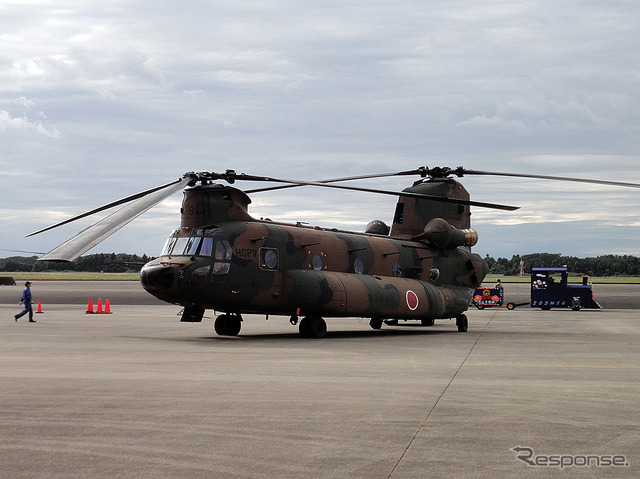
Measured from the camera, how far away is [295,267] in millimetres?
24781

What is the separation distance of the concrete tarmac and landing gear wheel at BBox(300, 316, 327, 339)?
3.94 metres

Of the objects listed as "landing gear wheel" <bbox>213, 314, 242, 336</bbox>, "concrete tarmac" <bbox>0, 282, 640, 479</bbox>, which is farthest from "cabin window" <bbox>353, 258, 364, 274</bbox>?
"concrete tarmac" <bbox>0, 282, 640, 479</bbox>

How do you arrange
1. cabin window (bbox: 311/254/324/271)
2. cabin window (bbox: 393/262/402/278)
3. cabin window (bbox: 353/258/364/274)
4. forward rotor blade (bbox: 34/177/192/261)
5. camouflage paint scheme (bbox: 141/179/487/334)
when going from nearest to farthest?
forward rotor blade (bbox: 34/177/192/261) → camouflage paint scheme (bbox: 141/179/487/334) → cabin window (bbox: 311/254/324/271) → cabin window (bbox: 353/258/364/274) → cabin window (bbox: 393/262/402/278)

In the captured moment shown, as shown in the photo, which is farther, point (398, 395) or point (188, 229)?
point (188, 229)

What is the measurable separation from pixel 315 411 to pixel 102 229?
30.1ft

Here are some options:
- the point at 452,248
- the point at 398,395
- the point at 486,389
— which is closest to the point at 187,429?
the point at 398,395

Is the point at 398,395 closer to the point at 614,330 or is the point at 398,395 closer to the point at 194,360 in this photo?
the point at 194,360

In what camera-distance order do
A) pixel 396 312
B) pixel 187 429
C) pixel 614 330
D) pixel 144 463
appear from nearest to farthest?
pixel 144 463 < pixel 187 429 < pixel 396 312 < pixel 614 330

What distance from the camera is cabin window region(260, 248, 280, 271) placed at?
23875 mm

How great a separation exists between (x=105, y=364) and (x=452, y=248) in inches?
721

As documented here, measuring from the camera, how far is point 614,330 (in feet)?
95.1

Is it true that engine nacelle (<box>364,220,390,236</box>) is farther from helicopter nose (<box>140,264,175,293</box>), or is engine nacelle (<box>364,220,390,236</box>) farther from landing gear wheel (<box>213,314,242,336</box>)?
helicopter nose (<box>140,264,175,293</box>)

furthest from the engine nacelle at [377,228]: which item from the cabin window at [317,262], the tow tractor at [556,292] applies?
the tow tractor at [556,292]

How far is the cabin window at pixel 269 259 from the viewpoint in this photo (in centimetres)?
2388
